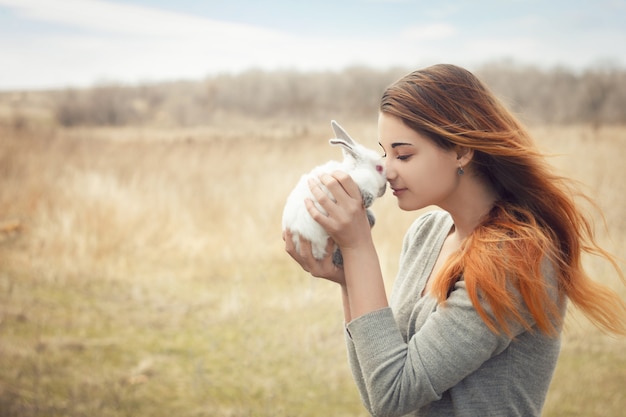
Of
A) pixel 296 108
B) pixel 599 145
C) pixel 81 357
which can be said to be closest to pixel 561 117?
pixel 599 145

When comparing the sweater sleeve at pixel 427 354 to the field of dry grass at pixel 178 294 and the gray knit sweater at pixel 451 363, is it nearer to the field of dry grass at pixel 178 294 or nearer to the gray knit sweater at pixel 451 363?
the gray knit sweater at pixel 451 363

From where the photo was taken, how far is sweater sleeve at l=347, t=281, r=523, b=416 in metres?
1.46

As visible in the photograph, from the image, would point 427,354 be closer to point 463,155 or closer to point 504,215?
point 504,215

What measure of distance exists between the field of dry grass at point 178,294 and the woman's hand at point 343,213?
1029 mm

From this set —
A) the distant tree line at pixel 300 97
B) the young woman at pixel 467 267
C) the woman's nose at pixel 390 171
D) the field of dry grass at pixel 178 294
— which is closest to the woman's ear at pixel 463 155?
the young woman at pixel 467 267

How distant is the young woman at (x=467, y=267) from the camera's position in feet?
4.85

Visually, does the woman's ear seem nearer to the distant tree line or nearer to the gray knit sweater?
the gray knit sweater

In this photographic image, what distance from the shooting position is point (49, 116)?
13344mm

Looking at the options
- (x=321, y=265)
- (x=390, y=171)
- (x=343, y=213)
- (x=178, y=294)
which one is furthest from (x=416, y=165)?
(x=178, y=294)

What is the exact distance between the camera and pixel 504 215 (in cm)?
164

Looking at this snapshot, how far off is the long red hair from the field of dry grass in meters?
0.55

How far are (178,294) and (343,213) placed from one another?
427 cm

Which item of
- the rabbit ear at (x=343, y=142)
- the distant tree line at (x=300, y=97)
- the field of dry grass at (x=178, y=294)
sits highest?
the distant tree line at (x=300, y=97)

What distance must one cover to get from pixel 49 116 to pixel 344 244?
45.2 ft
